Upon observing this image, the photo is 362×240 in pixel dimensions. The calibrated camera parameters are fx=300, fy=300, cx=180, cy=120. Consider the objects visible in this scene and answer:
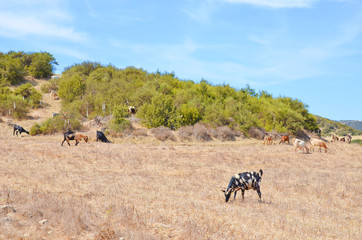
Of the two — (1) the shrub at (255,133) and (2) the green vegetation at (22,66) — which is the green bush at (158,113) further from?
(2) the green vegetation at (22,66)

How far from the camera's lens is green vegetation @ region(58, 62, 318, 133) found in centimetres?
3862

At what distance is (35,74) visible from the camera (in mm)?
58594

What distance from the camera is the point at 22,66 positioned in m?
58.6

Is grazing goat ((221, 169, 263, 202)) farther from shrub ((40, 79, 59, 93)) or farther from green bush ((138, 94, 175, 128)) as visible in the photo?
shrub ((40, 79, 59, 93))

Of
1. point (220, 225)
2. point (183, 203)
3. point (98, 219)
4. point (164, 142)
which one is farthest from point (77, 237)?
point (164, 142)

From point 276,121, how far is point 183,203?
39.5 metres

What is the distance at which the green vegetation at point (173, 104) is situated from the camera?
3862 cm

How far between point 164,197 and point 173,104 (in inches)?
1324

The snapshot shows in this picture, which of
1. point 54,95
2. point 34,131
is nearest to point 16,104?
→ point 54,95

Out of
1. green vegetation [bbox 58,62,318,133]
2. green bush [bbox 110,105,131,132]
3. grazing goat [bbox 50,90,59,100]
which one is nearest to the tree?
green vegetation [bbox 58,62,318,133]

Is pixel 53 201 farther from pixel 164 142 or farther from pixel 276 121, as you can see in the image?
pixel 276 121

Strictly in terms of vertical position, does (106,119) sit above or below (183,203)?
above

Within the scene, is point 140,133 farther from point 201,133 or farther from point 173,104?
point 173,104

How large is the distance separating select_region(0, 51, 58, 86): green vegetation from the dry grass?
130ft
